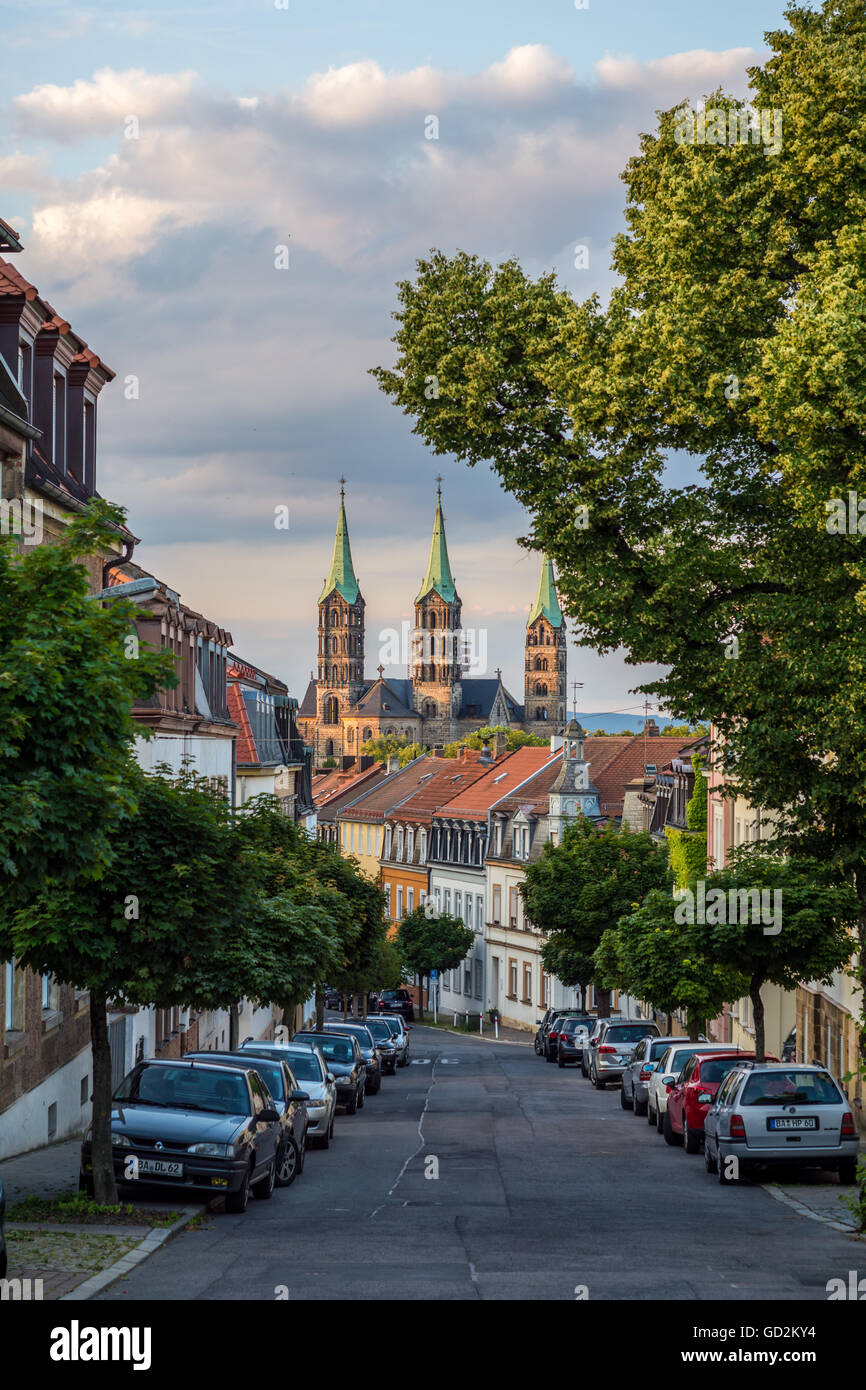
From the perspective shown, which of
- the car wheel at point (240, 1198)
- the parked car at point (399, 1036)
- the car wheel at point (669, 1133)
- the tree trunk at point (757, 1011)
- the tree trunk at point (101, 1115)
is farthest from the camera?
the parked car at point (399, 1036)

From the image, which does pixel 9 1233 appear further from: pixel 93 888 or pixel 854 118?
pixel 854 118

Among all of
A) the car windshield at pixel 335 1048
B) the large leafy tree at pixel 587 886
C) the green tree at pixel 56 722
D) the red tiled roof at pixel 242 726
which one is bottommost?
the car windshield at pixel 335 1048

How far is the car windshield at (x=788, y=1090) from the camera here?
19500 millimetres

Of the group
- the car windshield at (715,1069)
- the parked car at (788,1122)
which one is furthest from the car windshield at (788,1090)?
the car windshield at (715,1069)

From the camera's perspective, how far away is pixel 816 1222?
54.0ft

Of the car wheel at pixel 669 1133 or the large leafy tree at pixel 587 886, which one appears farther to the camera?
the large leafy tree at pixel 587 886

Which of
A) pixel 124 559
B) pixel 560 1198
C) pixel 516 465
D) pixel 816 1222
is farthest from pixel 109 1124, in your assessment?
pixel 124 559

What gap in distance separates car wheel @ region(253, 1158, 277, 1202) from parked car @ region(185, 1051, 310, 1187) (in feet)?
1.70

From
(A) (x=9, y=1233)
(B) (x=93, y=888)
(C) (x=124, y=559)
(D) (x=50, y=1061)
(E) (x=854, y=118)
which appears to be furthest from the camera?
(C) (x=124, y=559)

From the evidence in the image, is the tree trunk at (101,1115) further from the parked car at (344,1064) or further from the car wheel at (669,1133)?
the parked car at (344,1064)

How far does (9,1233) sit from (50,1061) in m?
10.5

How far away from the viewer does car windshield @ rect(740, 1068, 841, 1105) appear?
64.0 ft

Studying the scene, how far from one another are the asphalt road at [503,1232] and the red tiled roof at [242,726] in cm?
2247

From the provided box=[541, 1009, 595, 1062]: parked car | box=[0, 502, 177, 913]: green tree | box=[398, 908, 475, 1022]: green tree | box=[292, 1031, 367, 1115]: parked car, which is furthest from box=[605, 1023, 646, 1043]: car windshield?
box=[398, 908, 475, 1022]: green tree
